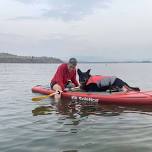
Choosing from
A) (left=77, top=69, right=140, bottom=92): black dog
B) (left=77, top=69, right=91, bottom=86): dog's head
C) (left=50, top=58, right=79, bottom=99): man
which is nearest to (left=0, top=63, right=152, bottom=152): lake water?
(left=77, top=69, right=140, bottom=92): black dog

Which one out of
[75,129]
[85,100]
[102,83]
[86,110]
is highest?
[102,83]

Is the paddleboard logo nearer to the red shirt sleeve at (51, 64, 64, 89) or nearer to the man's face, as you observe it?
the red shirt sleeve at (51, 64, 64, 89)

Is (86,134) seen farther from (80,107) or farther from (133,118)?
(80,107)

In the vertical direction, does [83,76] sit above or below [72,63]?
below

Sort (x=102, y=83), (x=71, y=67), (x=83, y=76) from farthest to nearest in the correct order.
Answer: (x=83, y=76)
(x=71, y=67)
(x=102, y=83)

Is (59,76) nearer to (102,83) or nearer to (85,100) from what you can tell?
(85,100)

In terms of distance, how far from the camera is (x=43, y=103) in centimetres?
1541

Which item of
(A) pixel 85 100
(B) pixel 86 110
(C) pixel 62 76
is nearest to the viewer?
(B) pixel 86 110

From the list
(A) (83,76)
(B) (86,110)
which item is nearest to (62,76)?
(A) (83,76)

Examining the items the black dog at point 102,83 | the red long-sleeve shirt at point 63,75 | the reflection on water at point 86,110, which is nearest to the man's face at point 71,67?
the red long-sleeve shirt at point 63,75

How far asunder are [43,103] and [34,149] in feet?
24.5

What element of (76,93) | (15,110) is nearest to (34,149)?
(15,110)

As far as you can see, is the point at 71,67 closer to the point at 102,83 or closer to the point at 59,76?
the point at 59,76

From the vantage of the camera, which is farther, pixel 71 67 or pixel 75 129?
pixel 71 67
